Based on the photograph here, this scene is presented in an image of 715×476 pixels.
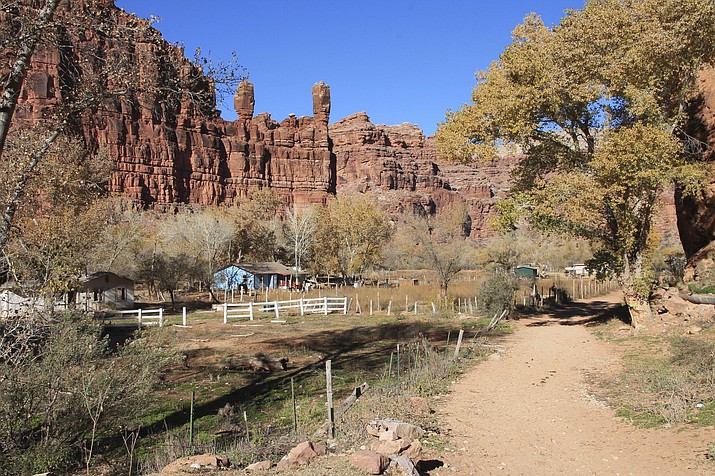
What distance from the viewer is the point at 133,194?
121m

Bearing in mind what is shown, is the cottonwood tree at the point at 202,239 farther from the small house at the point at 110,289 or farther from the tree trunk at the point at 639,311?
the tree trunk at the point at 639,311

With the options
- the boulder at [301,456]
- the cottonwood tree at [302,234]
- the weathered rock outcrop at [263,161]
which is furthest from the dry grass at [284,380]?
the weathered rock outcrop at [263,161]

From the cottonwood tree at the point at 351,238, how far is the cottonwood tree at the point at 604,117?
41.5m

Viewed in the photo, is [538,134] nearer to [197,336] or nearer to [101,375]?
[197,336]

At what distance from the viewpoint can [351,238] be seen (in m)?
64.9

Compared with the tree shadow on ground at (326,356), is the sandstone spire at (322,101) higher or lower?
higher

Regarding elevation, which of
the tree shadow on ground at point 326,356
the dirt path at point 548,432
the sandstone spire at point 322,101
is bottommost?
the tree shadow on ground at point 326,356

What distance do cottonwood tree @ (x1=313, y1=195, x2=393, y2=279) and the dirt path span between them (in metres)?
48.8

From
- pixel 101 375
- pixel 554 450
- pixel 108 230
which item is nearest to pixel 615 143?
pixel 554 450

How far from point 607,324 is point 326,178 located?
13487 centimetres

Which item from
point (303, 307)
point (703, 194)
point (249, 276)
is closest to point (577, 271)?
point (249, 276)

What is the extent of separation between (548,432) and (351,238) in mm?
55912

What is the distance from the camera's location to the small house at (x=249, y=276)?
59844mm

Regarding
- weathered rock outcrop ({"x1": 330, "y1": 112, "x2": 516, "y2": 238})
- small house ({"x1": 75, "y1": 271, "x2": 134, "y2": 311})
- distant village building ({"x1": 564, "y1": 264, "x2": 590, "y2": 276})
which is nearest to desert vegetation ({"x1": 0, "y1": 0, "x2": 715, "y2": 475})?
small house ({"x1": 75, "y1": 271, "x2": 134, "y2": 311})
